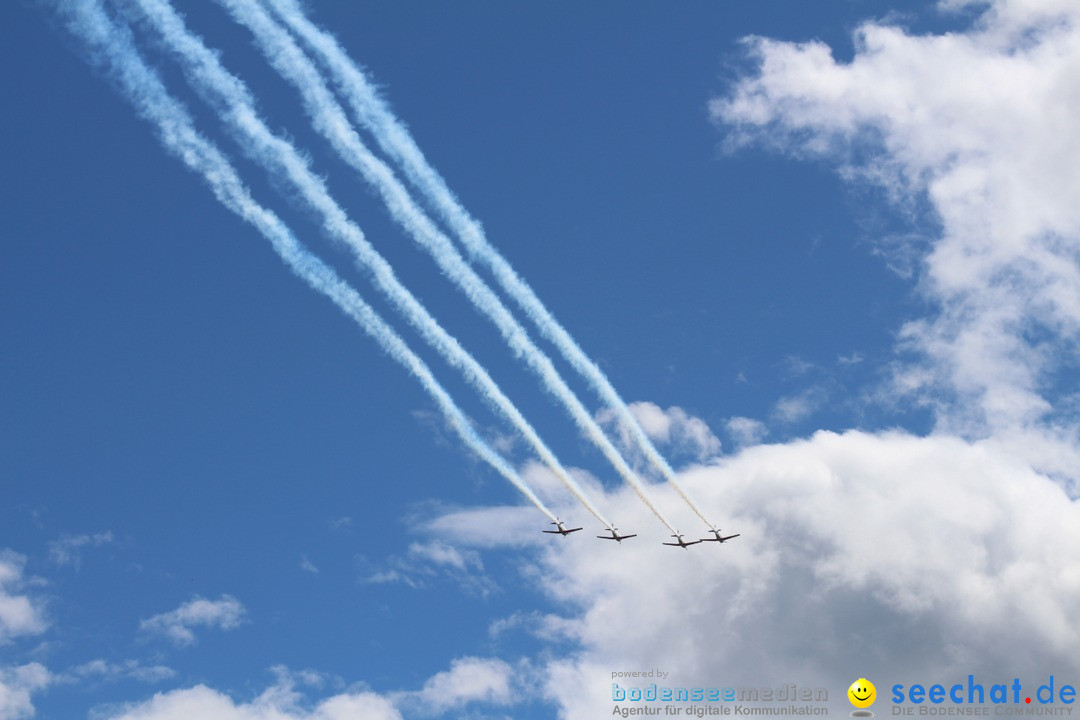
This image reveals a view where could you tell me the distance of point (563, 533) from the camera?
90.7 meters

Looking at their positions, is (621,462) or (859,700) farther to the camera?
(859,700)

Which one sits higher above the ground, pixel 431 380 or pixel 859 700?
pixel 431 380

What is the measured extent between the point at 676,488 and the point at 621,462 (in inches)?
311

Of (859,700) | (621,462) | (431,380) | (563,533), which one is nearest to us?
(431,380)

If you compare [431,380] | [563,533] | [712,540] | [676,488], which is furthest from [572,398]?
[712,540]

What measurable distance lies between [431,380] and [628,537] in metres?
33.8

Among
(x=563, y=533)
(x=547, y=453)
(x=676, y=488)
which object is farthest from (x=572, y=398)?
(x=563, y=533)

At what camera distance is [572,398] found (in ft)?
228

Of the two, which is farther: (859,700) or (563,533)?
(563,533)

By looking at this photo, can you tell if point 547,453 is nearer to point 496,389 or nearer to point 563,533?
point 496,389

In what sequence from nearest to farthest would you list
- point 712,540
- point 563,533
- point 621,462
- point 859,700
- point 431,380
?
point 431,380 < point 621,462 < point 859,700 < point 563,533 < point 712,540

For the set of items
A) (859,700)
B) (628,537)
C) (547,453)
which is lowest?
(859,700)

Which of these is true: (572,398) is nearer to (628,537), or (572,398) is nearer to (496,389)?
(496,389)

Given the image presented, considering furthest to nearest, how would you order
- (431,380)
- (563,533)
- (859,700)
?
(563,533) → (859,700) → (431,380)
